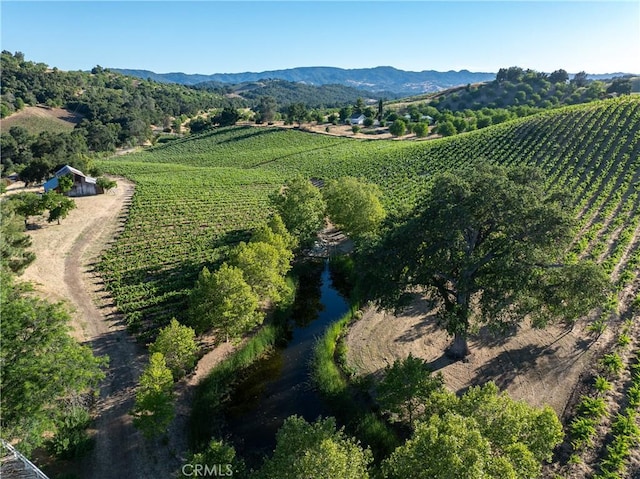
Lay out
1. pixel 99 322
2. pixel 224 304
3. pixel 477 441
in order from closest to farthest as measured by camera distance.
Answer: pixel 477 441, pixel 224 304, pixel 99 322

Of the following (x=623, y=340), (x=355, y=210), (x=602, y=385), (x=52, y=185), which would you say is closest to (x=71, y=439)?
(x=602, y=385)

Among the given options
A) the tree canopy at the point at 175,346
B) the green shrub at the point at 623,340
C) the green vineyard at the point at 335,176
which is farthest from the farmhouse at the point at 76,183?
A: the green shrub at the point at 623,340

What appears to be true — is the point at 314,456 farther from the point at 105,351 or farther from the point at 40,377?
the point at 105,351

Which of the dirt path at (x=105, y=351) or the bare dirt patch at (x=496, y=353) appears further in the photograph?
the bare dirt patch at (x=496, y=353)

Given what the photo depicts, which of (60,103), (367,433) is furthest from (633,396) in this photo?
(60,103)

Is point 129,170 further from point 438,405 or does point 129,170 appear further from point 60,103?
point 60,103

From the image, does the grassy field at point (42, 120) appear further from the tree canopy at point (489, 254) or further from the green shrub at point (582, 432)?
the green shrub at point (582, 432)

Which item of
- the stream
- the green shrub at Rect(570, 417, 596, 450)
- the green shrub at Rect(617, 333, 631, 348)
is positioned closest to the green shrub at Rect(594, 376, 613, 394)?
the green shrub at Rect(570, 417, 596, 450)
